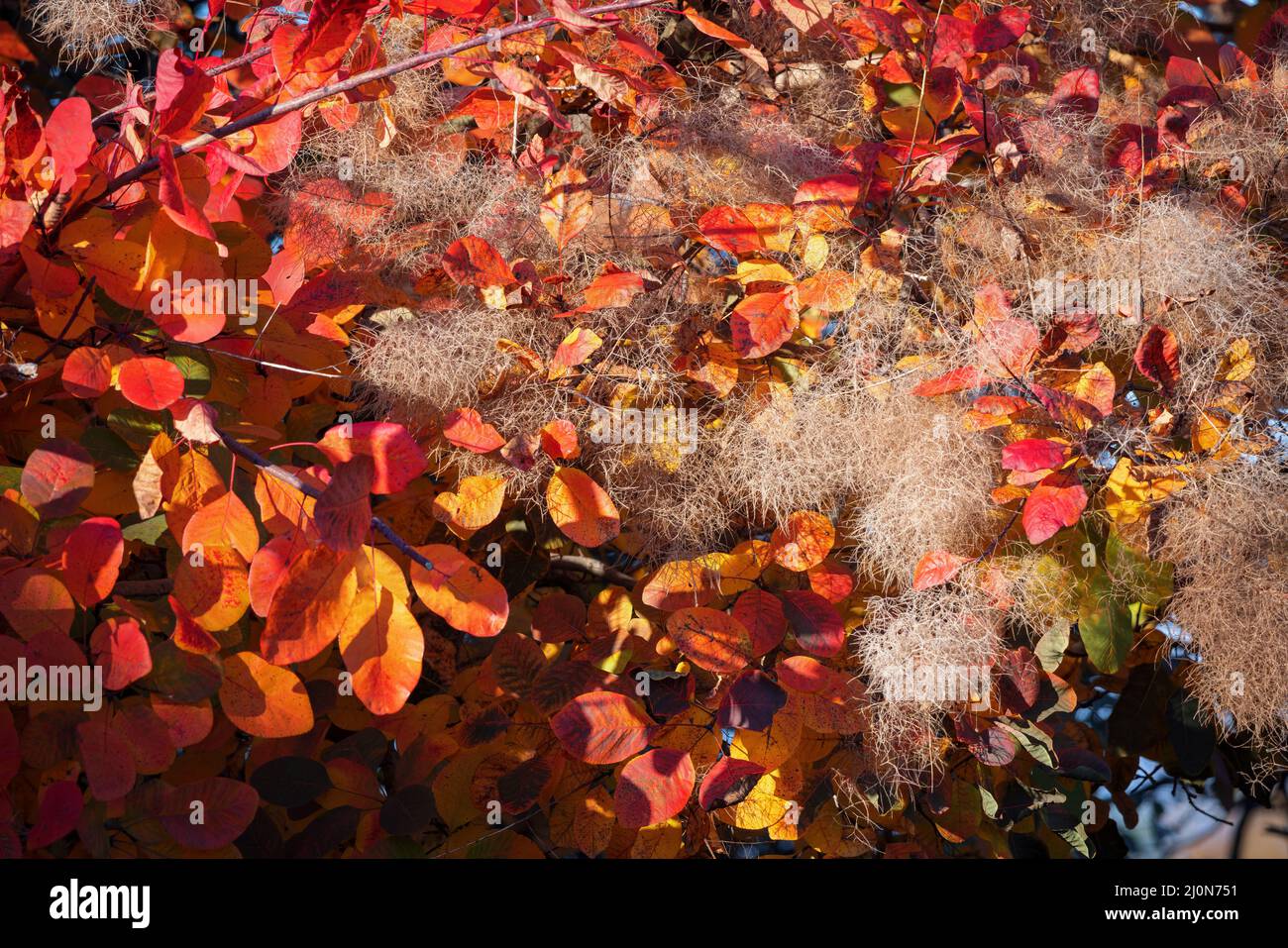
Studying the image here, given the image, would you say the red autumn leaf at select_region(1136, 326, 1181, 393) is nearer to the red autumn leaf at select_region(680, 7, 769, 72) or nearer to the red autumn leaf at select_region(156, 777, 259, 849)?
the red autumn leaf at select_region(680, 7, 769, 72)

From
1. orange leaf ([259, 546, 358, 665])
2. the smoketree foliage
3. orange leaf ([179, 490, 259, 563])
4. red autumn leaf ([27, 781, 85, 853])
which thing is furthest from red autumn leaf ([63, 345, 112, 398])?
red autumn leaf ([27, 781, 85, 853])

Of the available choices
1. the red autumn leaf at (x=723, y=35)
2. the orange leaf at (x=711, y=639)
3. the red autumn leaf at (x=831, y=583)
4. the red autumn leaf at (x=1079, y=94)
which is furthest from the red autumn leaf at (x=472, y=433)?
the red autumn leaf at (x=1079, y=94)

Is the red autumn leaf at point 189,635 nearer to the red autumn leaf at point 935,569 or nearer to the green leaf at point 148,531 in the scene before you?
the green leaf at point 148,531

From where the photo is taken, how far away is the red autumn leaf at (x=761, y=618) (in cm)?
103

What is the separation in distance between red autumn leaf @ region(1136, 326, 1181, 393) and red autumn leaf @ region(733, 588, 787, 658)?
1.35 ft

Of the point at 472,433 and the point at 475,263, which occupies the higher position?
the point at 475,263

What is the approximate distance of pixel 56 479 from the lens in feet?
2.82

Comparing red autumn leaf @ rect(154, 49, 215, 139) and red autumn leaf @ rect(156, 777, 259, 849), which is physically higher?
red autumn leaf @ rect(154, 49, 215, 139)

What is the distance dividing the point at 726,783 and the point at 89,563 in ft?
1.87

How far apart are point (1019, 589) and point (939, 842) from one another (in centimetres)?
32

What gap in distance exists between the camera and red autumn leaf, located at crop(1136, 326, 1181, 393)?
1.02m

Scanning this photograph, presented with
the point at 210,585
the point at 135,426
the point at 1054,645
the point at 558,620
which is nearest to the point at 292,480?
the point at 210,585

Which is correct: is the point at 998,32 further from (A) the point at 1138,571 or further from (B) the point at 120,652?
(B) the point at 120,652

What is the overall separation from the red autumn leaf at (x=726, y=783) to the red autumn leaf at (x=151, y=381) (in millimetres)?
561
